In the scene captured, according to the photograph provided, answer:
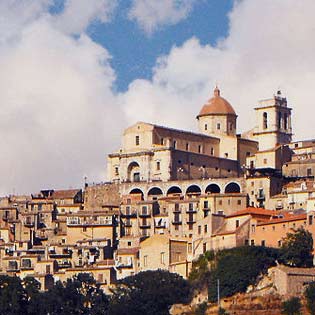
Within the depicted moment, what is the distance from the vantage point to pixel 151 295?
332ft

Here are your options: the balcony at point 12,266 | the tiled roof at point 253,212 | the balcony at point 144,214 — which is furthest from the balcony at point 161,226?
the balcony at point 12,266

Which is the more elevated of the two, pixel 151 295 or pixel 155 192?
pixel 155 192

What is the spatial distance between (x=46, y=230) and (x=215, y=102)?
18496 mm

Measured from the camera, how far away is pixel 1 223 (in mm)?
119875

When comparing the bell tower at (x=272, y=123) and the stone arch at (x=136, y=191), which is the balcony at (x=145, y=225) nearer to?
the stone arch at (x=136, y=191)

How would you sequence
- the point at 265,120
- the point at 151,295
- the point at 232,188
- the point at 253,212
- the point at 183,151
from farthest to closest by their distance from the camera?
the point at 265,120 → the point at 183,151 → the point at 232,188 → the point at 253,212 → the point at 151,295

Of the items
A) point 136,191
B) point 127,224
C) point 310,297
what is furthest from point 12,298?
point 136,191

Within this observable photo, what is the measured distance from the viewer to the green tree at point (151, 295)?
3954 inches

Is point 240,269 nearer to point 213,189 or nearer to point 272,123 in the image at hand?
point 213,189

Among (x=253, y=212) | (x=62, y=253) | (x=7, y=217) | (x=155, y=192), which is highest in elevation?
(x=155, y=192)

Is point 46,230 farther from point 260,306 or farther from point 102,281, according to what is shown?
point 260,306

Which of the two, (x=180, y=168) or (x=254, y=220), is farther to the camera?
(x=180, y=168)

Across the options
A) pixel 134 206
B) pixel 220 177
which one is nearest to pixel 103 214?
pixel 134 206

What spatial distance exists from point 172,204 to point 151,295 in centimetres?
1250
